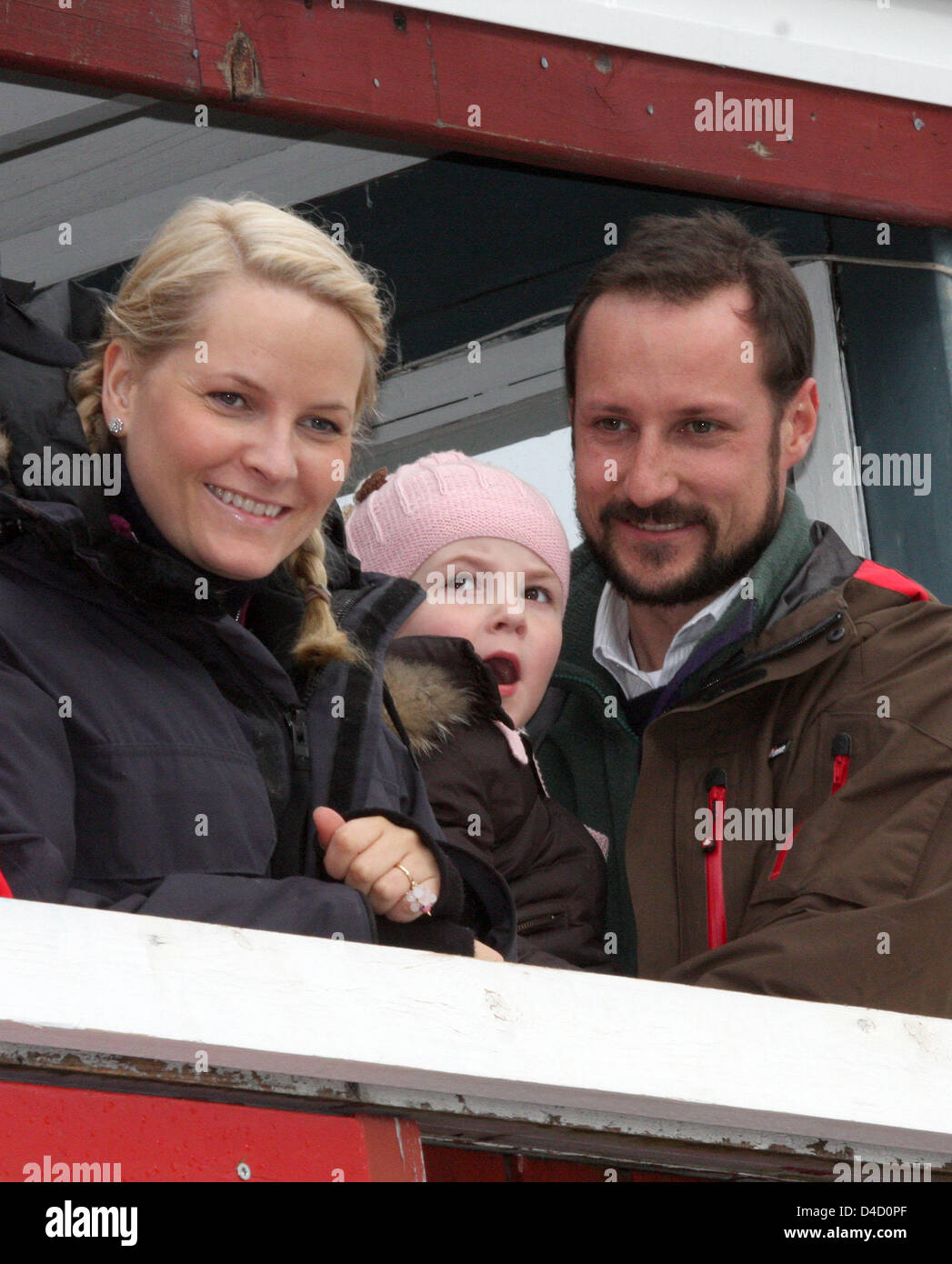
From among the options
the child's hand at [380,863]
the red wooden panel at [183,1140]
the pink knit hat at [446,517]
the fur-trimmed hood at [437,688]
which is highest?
the pink knit hat at [446,517]

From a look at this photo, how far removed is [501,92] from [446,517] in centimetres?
69

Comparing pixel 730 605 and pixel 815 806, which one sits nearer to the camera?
pixel 815 806

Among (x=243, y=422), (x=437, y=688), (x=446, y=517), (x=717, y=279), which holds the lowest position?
(x=437, y=688)

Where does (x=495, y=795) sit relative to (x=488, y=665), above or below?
below

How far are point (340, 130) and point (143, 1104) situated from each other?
1810 mm

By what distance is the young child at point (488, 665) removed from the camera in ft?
8.52

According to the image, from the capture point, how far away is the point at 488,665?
9.18 ft

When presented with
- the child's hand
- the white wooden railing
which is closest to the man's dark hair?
the child's hand

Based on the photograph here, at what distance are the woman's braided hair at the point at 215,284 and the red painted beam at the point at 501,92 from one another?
60 cm

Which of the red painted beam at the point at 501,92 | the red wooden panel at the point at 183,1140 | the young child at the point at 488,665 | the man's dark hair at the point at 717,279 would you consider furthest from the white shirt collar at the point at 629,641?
the red wooden panel at the point at 183,1140

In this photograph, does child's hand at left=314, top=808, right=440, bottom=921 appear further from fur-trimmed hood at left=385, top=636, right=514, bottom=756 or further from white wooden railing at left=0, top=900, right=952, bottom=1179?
fur-trimmed hood at left=385, top=636, right=514, bottom=756

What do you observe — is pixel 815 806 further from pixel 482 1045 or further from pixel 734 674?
pixel 482 1045

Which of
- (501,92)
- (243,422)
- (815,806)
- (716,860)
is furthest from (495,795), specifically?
(501,92)

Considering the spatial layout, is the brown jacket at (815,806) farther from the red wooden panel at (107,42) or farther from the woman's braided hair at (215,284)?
the red wooden panel at (107,42)
